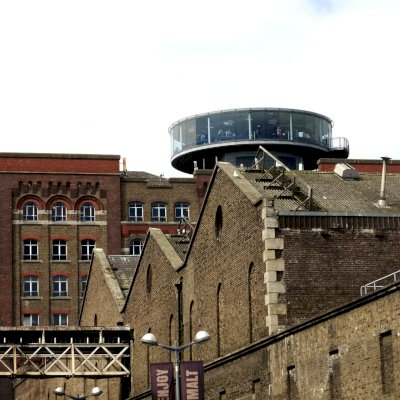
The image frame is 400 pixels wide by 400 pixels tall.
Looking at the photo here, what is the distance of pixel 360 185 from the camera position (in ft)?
179

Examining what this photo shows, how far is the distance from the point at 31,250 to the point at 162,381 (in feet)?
194

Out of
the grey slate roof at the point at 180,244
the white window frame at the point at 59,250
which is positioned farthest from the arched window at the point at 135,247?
the grey slate roof at the point at 180,244

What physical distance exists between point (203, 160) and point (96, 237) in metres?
11.9

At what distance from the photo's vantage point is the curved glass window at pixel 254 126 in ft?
341

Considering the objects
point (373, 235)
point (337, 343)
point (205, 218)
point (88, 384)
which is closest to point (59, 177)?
point (88, 384)

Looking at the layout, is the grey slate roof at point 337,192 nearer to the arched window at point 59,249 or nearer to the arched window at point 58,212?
the arched window at point 58,212

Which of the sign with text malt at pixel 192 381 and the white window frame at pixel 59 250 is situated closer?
the sign with text malt at pixel 192 381

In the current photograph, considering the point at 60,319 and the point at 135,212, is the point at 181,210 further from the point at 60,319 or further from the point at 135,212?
the point at 60,319

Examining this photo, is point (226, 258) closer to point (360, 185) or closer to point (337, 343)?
point (360, 185)

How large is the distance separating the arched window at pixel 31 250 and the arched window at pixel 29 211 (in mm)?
1770

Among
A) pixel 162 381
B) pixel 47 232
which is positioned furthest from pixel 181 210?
pixel 162 381

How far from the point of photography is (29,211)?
101875 millimetres

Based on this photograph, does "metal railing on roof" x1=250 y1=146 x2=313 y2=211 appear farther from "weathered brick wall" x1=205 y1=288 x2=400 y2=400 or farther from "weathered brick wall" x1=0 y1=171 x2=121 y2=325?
"weathered brick wall" x1=0 y1=171 x2=121 y2=325

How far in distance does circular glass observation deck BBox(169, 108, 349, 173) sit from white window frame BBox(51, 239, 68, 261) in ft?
42.3
